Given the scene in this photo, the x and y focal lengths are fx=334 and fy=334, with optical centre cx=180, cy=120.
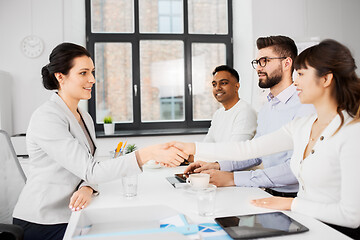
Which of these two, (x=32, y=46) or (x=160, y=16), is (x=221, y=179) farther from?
(x=160, y=16)

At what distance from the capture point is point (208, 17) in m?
4.54

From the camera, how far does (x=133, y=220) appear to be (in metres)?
1.39

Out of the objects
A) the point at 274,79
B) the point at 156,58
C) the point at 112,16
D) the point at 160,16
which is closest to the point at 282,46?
the point at 274,79

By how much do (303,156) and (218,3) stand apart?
3.56 metres

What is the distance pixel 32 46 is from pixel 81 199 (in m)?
2.86

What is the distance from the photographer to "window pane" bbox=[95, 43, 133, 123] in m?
4.30

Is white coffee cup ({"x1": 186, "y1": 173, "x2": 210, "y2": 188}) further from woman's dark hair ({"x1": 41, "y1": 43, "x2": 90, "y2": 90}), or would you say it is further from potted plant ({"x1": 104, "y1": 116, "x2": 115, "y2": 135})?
potted plant ({"x1": 104, "y1": 116, "x2": 115, "y2": 135})

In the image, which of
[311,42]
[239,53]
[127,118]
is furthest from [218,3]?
[127,118]

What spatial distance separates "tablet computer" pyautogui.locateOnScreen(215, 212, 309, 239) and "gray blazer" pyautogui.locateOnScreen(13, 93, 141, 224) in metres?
0.55

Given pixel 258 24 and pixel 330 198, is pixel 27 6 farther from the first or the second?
pixel 330 198

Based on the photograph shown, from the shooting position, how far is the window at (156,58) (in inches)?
170

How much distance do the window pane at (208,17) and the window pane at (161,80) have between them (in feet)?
1.16

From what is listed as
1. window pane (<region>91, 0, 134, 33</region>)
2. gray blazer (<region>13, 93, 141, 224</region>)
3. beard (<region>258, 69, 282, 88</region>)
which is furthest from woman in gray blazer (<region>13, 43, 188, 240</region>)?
window pane (<region>91, 0, 134, 33</region>)

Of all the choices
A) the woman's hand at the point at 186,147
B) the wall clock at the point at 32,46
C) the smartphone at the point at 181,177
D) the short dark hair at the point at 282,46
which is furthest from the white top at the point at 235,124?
the wall clock at the point at 32,46
